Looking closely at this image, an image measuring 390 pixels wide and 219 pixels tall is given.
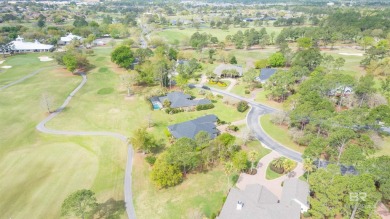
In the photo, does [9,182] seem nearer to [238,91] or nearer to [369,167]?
[369,167]

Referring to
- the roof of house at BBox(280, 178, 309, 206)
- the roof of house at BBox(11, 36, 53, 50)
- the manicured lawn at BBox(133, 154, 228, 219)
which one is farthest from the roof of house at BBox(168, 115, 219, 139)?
the roof of house at BBox(11, 36, 53, 50)

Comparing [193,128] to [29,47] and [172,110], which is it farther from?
[29,47]

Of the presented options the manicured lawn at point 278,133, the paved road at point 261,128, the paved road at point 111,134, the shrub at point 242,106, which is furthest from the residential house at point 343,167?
the paved road at point 111,134

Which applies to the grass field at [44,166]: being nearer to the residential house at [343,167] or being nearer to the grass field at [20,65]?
the grass field at [20,65]

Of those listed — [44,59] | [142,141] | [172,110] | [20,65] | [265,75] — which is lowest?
[172,110]

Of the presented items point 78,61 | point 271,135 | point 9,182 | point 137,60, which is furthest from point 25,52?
point 271,135

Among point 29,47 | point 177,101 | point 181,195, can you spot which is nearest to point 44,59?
point 29,47

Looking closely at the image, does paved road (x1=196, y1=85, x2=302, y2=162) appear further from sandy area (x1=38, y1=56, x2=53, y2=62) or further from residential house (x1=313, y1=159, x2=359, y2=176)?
sandy area (x1=38, y1=56, x2=53, y2=62)
